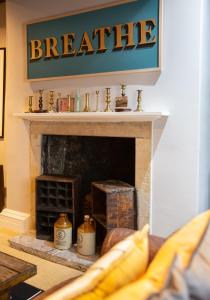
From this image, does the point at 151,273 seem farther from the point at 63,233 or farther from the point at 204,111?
the point at 63,233

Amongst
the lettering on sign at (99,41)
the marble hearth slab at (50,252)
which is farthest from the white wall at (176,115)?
the marble hearth slab at (50,252)

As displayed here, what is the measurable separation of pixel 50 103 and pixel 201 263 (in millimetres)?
2390

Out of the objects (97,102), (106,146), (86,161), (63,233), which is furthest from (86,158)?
(63,233)

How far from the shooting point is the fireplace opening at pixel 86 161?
3.01m

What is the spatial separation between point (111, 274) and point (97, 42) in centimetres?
220

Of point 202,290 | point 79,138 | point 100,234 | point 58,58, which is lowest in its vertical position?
point 100,234

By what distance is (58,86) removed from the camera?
2992 mm

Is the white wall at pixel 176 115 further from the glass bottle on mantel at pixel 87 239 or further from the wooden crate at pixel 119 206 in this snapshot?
the glass bottle on mantel at pixel 87 239

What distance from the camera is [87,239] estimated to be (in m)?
2.65

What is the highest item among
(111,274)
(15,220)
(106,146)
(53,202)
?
(106,146)

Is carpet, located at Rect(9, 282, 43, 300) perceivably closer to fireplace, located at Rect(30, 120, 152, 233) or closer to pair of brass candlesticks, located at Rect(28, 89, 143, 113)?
fireplace, located at Rect(30, 120, 152, 233)

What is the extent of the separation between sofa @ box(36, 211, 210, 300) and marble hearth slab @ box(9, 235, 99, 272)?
1608 mm

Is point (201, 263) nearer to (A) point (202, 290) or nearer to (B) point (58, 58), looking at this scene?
(A) point (202, 290)

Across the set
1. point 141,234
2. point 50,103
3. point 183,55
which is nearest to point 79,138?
point 50,103
